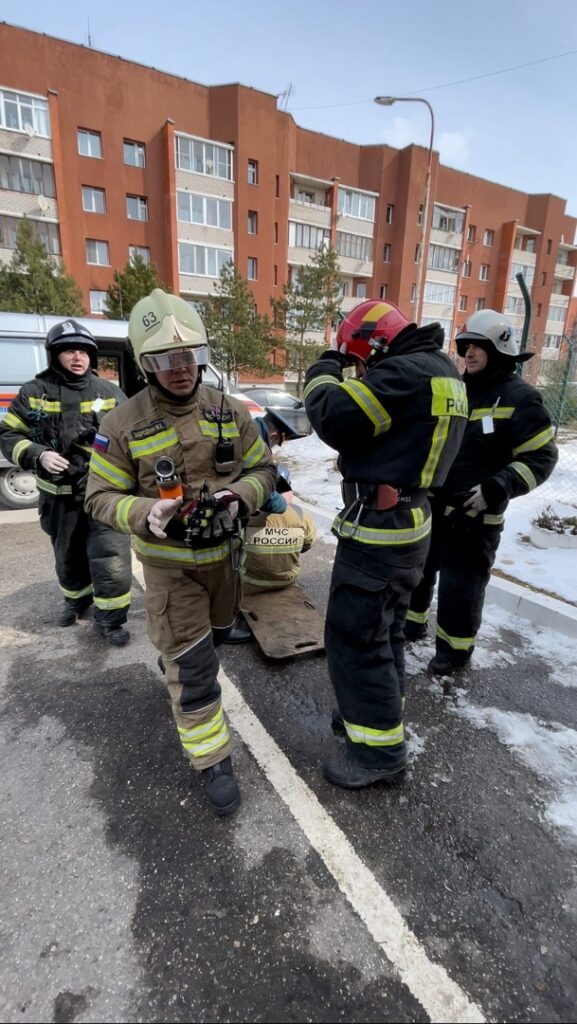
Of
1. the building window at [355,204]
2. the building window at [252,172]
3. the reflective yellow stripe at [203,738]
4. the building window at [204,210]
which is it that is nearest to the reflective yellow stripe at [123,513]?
the reflective yellow stripe at [203,738]

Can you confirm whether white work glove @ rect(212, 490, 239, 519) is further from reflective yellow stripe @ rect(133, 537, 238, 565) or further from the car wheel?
the car wheel

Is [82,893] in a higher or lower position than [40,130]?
lower

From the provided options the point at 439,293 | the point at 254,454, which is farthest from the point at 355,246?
the point at 254,454

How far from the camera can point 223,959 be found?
146 cm

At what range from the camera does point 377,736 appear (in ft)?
6.83

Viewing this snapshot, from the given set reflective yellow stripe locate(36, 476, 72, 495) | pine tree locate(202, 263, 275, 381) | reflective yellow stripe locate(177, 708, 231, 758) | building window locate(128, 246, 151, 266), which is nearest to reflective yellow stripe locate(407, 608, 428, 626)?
reflective yellow stripe locate(177, 708, 231, 758)

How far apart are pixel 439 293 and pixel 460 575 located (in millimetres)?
42470

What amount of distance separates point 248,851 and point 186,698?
1.96 ft

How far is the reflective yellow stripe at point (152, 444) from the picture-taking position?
6.20 feet

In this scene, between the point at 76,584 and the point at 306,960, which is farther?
the point at 76,584

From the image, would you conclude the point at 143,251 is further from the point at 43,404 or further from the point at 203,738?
the point at 203,738

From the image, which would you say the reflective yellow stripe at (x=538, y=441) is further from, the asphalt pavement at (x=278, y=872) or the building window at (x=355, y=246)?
the building window at (x=355, y=246)

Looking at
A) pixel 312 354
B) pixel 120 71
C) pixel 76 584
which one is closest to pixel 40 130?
pixel 120 71

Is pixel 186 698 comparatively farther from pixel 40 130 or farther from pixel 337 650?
pixel 40 130
